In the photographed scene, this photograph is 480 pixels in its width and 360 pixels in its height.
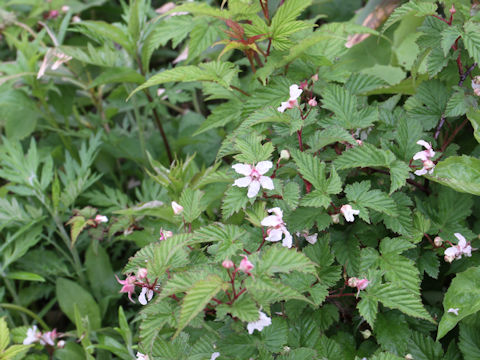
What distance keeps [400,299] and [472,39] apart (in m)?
0.62

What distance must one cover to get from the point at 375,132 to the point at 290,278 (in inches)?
19.4

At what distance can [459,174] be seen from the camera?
1060mm

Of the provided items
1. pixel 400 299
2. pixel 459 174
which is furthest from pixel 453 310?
pixel 459 174

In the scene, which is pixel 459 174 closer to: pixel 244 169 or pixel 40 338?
pixel 244 169

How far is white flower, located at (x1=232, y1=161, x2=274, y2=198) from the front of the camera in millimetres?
971

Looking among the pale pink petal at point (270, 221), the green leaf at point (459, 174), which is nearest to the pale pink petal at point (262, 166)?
the pale pink petal at point (270, 221)

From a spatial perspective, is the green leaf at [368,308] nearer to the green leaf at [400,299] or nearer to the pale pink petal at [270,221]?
the green leaf at [400,299]

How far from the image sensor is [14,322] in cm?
175

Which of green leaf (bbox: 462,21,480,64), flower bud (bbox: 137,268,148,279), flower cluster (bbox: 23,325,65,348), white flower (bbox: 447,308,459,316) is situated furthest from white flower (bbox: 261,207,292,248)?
flower cluster (bbox: 23,325,65,348)

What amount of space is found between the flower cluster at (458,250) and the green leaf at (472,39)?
1.33 feet

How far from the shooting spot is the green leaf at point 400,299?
91cm

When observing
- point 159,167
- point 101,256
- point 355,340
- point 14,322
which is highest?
point 159,167

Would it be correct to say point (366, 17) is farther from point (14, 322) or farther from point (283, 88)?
point (14, 322)

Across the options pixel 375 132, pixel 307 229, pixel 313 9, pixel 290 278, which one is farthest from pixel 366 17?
pixel 290 278
